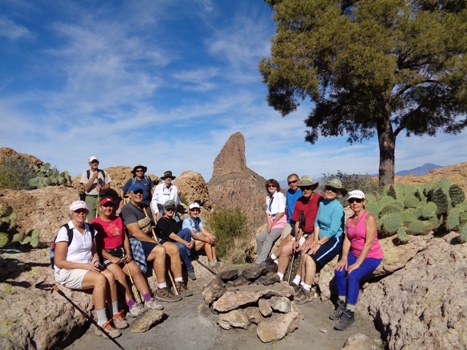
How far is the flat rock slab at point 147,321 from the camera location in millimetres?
4648

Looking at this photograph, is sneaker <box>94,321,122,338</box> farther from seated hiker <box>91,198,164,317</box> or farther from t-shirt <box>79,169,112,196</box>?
t-shirt <box>79,169,112,196</box>

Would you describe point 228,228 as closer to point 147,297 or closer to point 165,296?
point 165,296

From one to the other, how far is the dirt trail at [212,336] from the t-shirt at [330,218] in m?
1.27

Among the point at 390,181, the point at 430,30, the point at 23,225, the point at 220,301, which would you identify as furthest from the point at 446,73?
the point at 23,225

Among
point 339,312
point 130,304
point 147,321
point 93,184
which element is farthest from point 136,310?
point 93,184

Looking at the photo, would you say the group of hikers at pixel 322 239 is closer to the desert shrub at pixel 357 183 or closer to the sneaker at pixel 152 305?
the sneaker at pixel 152 305

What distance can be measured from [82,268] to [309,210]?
3859 millimetres

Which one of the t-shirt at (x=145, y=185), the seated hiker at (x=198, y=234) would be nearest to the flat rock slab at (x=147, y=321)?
the seated hiker at (x=198, y=234)

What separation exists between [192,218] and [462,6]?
513 inches

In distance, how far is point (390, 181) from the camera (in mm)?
12664

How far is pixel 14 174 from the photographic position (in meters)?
9.92

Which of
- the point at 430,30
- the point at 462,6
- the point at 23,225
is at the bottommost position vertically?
the point at 23,225

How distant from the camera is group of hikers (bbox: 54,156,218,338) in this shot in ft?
15.3

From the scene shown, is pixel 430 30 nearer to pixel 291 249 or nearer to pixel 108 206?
pixel 291 249
